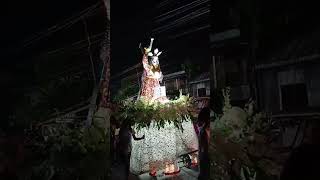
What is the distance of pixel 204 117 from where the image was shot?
3.01 meters

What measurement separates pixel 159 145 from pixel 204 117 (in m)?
0.54

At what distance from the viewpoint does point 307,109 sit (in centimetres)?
250

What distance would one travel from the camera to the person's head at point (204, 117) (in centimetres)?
300

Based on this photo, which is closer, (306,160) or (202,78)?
(306,160)

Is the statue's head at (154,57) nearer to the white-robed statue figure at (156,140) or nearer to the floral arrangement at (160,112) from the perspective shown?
the white-robed statue figure at (156,140)

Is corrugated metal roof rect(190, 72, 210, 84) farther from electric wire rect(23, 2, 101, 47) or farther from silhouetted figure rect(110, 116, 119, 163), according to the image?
electric wire rect(23, 2, 101, 47)

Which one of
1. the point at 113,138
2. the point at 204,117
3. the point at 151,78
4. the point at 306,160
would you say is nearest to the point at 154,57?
the point at 151,78

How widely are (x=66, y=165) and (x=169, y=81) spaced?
121cm

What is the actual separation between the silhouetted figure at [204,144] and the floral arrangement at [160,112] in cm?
14

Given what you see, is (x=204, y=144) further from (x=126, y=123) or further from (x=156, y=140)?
(x=126, y=123)

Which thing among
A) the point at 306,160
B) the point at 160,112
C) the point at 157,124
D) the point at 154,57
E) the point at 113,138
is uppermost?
the point at 154,57

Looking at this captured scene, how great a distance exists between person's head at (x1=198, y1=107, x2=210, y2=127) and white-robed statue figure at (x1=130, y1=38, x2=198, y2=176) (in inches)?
6.3

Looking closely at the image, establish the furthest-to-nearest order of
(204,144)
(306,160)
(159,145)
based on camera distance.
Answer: (159,145) → (204,144) → (306,160)

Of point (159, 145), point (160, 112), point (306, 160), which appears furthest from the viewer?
point (159, 145)
